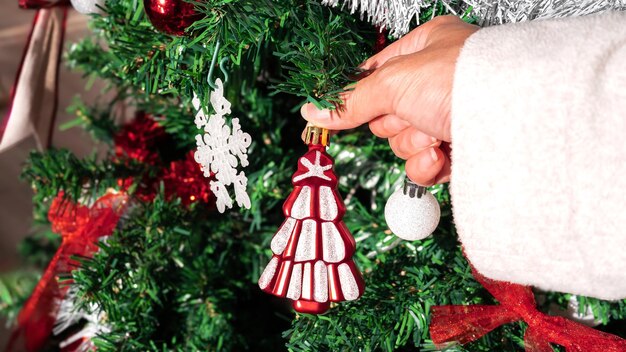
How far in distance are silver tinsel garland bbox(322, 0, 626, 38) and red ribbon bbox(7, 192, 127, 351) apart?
0.39 metres

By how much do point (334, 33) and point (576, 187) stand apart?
0.22 metres

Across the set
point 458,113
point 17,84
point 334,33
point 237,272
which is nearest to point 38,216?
point 17,84

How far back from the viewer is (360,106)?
1.38ft

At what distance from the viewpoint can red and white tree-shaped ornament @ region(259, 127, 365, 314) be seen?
43 centimetres

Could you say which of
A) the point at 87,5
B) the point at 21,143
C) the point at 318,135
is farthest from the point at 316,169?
the point at 21,143

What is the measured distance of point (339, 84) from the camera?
1.40 feet

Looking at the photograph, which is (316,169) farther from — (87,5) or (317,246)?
(87,5)

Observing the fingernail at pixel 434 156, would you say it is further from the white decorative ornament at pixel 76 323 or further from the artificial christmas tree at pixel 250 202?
the white decorative ornament at pixel 76 323

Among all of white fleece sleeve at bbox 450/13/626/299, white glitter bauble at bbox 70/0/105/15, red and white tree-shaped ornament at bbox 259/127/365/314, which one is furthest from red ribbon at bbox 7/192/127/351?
white fleece sleeve at bbox 450/13/626/299

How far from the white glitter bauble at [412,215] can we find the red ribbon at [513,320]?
0.29ft

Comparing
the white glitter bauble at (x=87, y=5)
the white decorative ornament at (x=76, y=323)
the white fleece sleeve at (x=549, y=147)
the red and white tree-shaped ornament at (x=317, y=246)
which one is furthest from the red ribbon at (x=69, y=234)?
the white fleece sleeve at (x=549, y=147)

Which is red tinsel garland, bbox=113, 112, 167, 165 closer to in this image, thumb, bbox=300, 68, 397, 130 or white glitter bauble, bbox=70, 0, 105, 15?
white glitter bauble, bbox=70, 0, 105, 15

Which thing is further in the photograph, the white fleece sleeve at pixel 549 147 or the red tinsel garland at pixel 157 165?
the red tinsel garland at pixel 157 165

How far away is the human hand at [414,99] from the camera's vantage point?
387 mm
